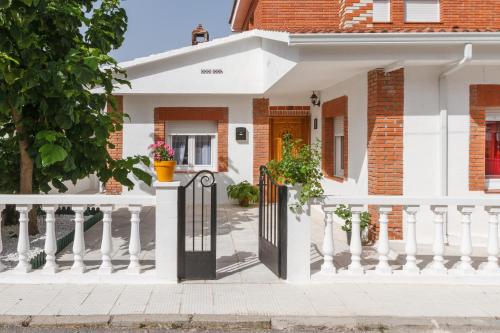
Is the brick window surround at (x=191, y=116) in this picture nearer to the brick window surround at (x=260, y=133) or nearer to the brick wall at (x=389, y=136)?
the brick window surround at (x=260, y=133)

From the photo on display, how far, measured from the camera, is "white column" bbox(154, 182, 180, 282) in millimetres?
5047

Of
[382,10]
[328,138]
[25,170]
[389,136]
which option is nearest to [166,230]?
[25,170]

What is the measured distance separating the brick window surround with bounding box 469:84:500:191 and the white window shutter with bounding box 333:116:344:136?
10.5ft

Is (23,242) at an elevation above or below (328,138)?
below

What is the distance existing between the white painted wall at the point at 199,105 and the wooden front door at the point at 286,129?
53.9 inches

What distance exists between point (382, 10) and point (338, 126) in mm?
2808

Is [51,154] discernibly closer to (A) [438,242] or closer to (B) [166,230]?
(B) [166,230]

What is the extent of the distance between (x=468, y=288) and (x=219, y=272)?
3.07 meters

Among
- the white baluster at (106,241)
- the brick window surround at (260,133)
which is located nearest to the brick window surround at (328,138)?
the brick window surround at (260,133)

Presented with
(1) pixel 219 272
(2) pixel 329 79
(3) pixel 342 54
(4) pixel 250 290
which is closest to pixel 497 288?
(4) pixel 250 290

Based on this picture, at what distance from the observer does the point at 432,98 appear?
7.32 m

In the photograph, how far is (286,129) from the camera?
538 inches

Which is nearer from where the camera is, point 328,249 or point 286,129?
point 328,249

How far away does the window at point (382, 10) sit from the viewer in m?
9.00
